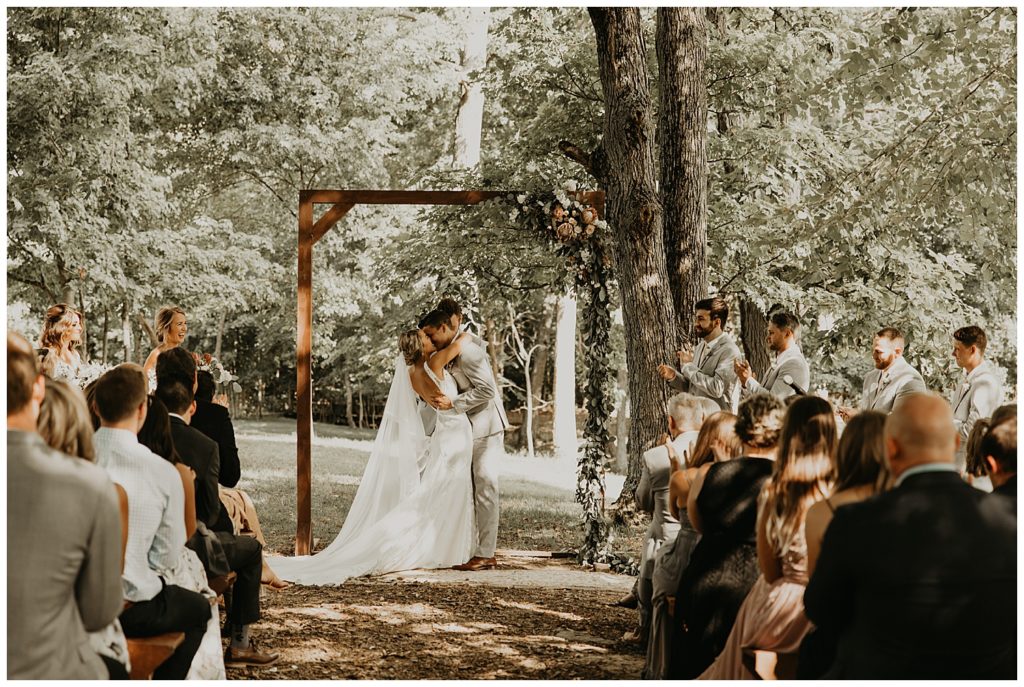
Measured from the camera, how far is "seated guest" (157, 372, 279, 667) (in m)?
4.54

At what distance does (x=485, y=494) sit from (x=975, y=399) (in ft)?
11.5

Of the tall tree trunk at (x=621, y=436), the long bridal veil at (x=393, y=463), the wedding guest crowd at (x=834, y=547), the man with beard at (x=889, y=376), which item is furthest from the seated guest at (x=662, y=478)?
the tall tree trunk at (x=621, y=436)

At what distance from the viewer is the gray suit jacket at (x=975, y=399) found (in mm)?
6566

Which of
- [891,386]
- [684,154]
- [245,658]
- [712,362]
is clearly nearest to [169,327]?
[245,658]

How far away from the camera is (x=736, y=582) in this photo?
407 cm

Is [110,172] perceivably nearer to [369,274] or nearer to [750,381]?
[369,274]

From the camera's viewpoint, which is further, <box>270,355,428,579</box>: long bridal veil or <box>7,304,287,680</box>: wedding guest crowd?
<box>270,355,428,579</box>: long bridal veil

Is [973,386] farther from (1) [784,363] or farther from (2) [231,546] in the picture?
(2) [231,546]

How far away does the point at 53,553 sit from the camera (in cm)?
283

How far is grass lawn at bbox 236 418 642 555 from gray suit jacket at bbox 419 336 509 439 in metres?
1.43

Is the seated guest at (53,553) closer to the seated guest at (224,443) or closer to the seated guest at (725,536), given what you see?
the seated guest at (725,536)

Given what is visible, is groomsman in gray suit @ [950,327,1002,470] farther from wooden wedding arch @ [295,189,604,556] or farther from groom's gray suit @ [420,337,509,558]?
groom's gray suit @ [420,337,509,558]

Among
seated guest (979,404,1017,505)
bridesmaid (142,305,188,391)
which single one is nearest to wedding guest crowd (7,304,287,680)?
bridesmaid (142,305,188,391)

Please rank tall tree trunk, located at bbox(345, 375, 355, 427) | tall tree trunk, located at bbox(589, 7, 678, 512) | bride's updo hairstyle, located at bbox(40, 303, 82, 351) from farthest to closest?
tall tree trunk, located at bbox(345, 375, 355, 427) → tall tree trunk, located at bbox(589, 7, 678, 512) → bride's updo hairstyle, located at bbox(40, 303, 82, 351)
